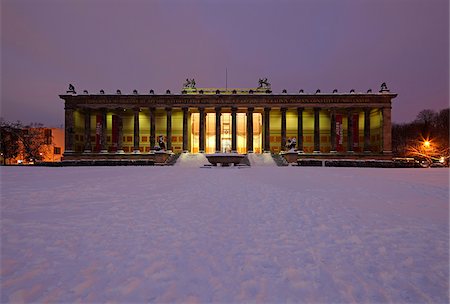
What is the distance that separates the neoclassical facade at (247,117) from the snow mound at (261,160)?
198 inches

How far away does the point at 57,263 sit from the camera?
14.2ft

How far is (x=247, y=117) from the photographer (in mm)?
48375

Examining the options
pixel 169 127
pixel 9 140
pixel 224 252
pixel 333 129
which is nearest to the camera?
pixel 224 252

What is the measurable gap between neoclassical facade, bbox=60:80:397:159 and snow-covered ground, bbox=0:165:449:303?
38262 mm

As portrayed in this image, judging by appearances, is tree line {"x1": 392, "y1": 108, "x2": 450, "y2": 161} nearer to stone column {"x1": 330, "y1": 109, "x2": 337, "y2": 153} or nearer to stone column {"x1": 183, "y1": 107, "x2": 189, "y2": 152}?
stone column {"x1": 330, "y1": 109, "x2": 337, "y2": 153}

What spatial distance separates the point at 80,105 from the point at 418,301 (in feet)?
172

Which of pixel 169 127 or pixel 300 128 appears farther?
pixel 169 127

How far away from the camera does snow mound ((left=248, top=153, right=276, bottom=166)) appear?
122 feet

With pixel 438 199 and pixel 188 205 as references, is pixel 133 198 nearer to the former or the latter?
pixel 188 205

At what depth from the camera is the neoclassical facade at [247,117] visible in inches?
1839

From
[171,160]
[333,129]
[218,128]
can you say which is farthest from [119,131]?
[333,129]

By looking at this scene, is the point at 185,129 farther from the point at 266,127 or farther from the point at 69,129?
the point at 69,129

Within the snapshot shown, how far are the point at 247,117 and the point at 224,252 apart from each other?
44.4 m

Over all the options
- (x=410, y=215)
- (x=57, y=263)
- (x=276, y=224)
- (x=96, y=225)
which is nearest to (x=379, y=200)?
(x=410, y=215)
